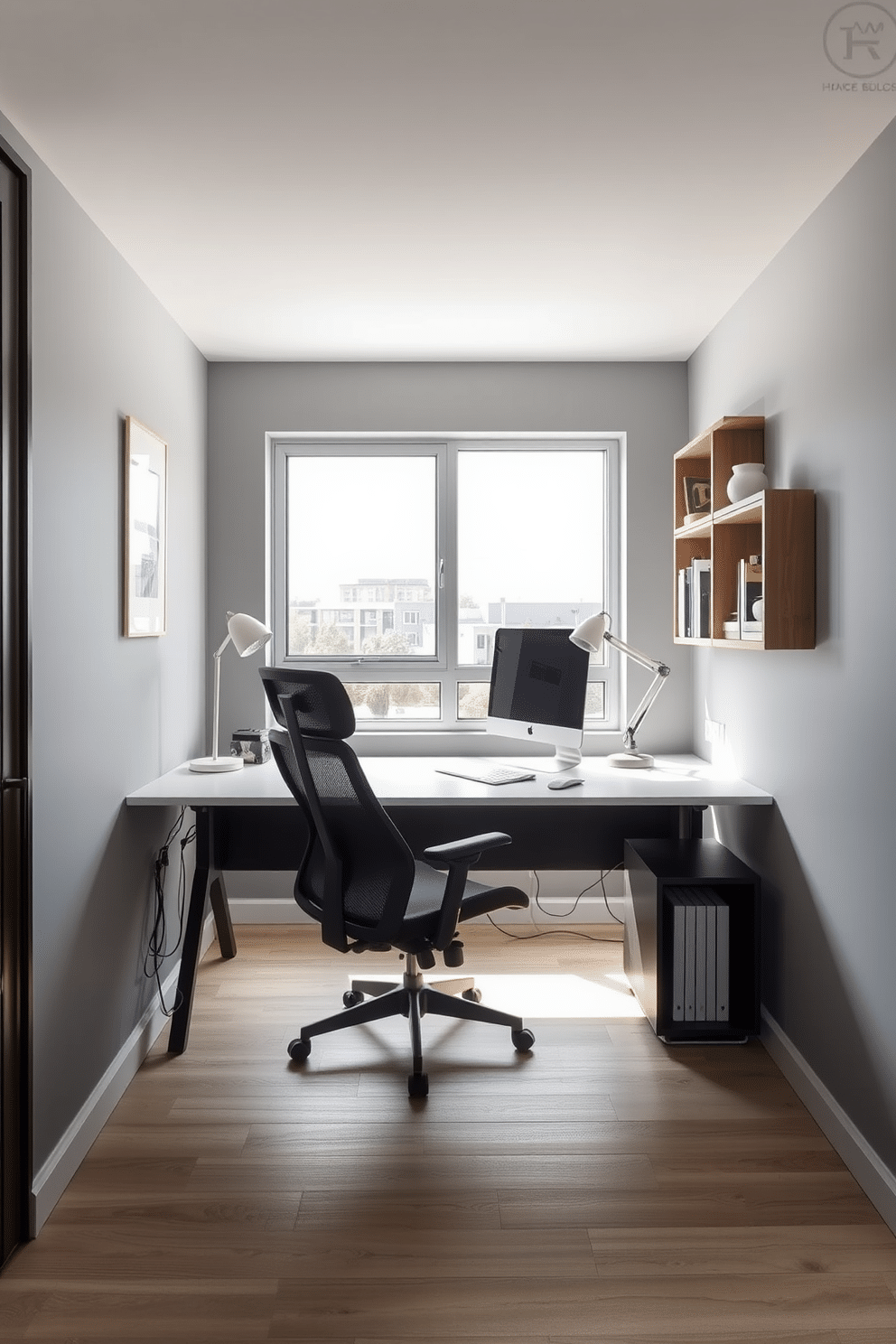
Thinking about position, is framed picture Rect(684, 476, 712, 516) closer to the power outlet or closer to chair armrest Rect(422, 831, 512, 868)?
the power outlet

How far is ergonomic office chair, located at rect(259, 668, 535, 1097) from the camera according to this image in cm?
234

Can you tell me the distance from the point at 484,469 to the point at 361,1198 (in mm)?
2919

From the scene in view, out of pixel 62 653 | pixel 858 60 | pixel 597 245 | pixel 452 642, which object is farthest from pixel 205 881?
pixel 858 60

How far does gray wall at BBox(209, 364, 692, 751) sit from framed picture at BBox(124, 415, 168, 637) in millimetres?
730

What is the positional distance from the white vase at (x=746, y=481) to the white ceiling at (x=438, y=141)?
2.08 ft

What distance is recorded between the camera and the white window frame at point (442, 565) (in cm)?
400

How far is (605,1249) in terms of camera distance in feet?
6.14

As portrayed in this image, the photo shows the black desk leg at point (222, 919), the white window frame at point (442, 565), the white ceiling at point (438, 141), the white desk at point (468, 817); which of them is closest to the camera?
the white ceiling at point (438, 141)

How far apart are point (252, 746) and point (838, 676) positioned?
6.98 ft

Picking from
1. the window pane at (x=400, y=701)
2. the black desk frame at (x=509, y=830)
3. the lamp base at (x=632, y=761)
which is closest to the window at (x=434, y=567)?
the window pane at (x=400, y=701)

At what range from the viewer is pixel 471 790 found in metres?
2.87

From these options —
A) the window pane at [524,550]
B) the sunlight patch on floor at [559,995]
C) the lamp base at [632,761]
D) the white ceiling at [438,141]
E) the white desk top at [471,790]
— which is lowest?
the sunlight patch on floor at [559,995]

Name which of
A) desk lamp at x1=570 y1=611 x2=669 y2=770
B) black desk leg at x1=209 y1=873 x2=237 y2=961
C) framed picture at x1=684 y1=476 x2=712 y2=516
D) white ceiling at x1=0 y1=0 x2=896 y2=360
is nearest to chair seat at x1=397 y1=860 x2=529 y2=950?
desk lamp at x1=570 y1=611 x2=669 y2=770

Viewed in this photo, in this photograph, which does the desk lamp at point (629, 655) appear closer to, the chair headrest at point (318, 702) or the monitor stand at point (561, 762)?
the monitor stand at point (561, 762)
